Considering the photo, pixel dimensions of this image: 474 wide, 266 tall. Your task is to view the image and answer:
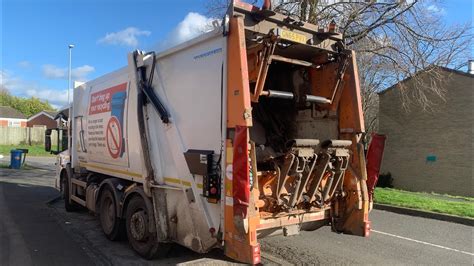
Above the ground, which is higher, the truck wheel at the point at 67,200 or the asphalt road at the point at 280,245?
the truck wheel at the point at 67,200

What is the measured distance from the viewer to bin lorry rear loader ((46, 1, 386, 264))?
477cm

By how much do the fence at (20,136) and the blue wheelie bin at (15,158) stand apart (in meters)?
24.6

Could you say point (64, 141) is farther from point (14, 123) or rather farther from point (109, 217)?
point (14, 123)

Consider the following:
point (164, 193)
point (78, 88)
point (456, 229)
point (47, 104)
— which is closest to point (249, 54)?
point (164, 193)

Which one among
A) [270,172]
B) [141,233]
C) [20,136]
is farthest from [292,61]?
[20,136]

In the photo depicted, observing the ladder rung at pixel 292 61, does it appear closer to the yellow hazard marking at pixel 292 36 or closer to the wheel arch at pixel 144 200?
the yellow hazard marking at pixel 292 36

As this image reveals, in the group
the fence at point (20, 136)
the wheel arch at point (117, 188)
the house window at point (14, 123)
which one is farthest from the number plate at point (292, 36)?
the house window at point (14, 123)

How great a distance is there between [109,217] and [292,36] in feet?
14.2

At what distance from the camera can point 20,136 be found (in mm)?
45938

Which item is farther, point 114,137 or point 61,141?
point 61,141

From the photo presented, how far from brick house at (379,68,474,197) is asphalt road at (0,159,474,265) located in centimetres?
1281

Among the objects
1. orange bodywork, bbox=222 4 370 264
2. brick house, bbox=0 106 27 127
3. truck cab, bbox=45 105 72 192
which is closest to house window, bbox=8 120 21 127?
brick house, bbox=0 106 27 127

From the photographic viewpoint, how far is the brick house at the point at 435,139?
21.4 meters

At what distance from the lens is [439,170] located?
22641 mm
